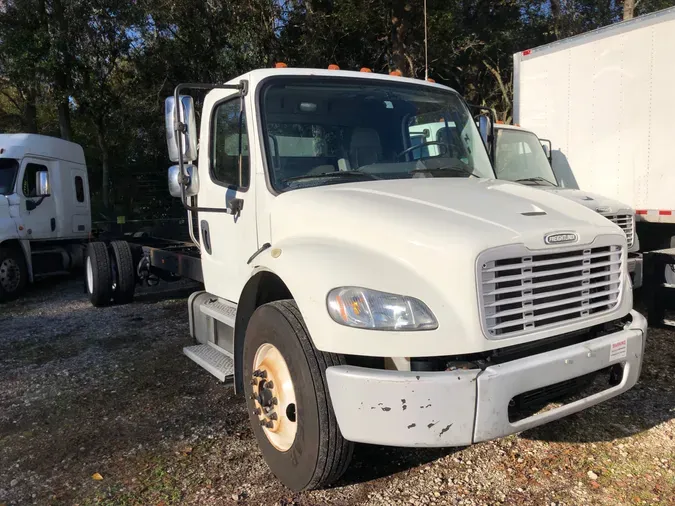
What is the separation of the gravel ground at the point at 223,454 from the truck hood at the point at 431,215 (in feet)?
4.69

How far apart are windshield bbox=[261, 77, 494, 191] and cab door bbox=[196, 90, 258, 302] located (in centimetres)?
28

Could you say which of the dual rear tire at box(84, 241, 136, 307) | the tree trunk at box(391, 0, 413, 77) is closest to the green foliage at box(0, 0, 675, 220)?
the tree trunk at box(391, 0, 413, 77)

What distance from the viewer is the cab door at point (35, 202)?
964 cm

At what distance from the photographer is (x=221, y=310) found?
14.3 ft

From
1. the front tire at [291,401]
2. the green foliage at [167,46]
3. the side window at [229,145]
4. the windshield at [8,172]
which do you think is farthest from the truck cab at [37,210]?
the front tire at [291,401]

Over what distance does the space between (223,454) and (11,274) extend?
7251mm

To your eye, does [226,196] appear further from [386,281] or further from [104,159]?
[104,159]

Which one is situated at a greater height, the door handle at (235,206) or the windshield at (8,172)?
the windshield at (8,172)

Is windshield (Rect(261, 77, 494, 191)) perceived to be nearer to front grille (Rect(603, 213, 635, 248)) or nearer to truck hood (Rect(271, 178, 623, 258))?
truck hood (Rect(271, 178, 623, 258))

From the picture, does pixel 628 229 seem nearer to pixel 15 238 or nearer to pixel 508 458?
pixel 508 458

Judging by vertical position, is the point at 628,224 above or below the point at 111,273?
above

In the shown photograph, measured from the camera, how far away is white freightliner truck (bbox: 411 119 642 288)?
242 inches

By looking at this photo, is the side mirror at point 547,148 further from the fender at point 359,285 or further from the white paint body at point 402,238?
the fender at point 359,285

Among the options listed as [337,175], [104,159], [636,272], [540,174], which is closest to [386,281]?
[337,175]
